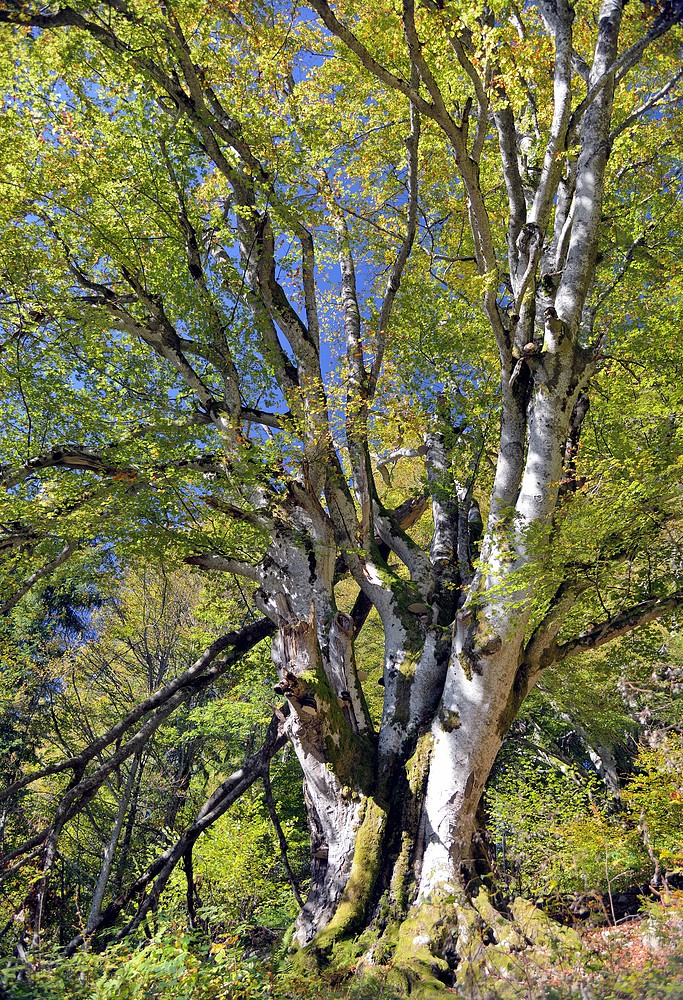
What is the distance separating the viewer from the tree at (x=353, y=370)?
5150mm

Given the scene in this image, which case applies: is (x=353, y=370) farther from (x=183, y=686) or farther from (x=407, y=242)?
(x=183, y=686)

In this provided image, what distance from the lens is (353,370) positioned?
21.9ft

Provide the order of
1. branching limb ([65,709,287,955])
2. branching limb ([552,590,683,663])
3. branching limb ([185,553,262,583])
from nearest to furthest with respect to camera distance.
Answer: branching limb ([552,590,683,663])
branching limb ([65,709,287,955])
branching limb ([185,553,262,583])

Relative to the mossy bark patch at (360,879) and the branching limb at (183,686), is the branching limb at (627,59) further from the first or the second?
the mossy bark patch at (360,879)

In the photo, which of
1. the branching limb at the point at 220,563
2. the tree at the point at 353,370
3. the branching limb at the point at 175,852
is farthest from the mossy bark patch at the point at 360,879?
the branching limb at the point at 220,563

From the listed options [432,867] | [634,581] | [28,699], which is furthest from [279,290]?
[28,699]

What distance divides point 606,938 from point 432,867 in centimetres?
140

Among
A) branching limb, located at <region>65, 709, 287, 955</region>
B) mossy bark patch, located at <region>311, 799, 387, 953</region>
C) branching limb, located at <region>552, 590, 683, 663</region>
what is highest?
branching limb, located at <region>552, 590, 683, 663</region>

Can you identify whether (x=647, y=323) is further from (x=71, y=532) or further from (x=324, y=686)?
(x=71, y=532)

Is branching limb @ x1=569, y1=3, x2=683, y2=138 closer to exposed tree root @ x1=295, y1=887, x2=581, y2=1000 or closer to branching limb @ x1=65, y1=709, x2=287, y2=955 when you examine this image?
branching limb @ x1=65, y1=709, x2=287, y2=955

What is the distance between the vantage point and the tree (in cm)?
515

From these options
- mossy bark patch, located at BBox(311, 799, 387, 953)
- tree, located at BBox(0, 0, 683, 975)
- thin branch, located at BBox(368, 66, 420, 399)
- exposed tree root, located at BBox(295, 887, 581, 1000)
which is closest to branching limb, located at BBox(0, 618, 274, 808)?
tree, located at BBox(0, 0, 683, 975)

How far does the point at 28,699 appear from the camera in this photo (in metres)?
13.2

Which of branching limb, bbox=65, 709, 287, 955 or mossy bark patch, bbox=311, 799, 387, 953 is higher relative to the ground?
branching limb, bbox=65, 709, 287, 955
